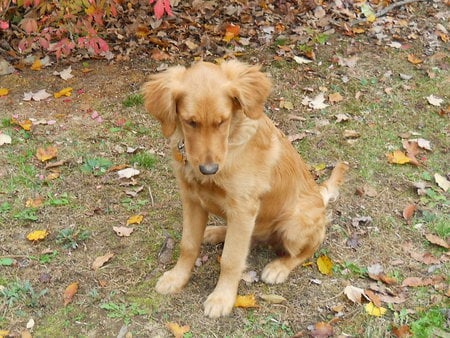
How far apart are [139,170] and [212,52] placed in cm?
246

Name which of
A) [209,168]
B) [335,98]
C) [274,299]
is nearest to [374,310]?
[274,299]

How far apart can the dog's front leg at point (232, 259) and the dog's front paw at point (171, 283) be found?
0.23m

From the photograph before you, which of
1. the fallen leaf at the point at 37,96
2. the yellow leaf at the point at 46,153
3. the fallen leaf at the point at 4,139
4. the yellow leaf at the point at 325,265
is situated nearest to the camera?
the yellow leaf at the point at 325,265

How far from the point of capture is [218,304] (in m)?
3.80

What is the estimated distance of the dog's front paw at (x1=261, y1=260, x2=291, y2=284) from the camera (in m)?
4.10

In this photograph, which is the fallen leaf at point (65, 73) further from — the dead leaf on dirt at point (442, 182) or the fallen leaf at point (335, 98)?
the dead leaf on dirt at point (442, 182)

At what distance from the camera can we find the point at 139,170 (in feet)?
16.9

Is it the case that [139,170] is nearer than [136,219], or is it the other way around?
[136,219]

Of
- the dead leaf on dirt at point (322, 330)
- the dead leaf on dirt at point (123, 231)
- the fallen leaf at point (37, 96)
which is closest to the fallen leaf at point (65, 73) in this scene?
the fallen leaf at point (37, 96)

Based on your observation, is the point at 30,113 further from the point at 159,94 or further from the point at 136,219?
the point at 159,94

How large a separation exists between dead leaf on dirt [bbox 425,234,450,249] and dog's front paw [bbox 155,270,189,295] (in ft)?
6.36

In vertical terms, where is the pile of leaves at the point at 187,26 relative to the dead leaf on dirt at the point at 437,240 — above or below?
below

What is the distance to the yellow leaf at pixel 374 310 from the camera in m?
3.83

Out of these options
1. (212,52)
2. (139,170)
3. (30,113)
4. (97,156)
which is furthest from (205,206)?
(212,52)
